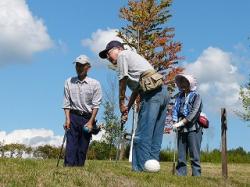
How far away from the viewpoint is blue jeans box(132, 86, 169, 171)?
8367mm

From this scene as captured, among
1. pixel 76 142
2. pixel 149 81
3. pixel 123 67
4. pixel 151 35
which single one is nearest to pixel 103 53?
pixel 123 67

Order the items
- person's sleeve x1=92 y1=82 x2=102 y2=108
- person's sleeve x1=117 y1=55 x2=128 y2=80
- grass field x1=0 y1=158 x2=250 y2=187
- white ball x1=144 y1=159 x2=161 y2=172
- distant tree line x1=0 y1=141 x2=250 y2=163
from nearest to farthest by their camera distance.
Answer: grass field x1=0 y1=158 x2=250 y2=187 < person's sleeve x1=117 y1=55 x2=128 y2=80 < white ball x1=144 y1=159 x2=161 y2=172 < person's sleeve x1=92 y1=82 x2=102 y2=108 < distant tree line x1=0 y1=141 x2=250 y2=163

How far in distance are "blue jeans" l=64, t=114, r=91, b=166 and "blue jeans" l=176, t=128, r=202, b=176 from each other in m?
1.66

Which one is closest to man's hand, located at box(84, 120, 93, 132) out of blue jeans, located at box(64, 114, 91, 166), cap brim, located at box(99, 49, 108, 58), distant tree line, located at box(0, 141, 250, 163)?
blue jeans, located at box(64, 114, 91, 166)

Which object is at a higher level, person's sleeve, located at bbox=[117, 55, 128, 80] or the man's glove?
person's sleeve, located at bbox=[117, 55, 128, 80]

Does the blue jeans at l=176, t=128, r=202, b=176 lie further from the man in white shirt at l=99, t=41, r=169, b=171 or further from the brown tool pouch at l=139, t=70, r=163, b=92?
the brown tool pouch at l=139, t=70, r=163, b=92

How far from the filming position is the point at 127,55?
27.2 ft

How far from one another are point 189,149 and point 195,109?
2.38 ft

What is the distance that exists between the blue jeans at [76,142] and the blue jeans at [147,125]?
121 cm

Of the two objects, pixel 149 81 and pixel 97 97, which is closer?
pixel 149 81

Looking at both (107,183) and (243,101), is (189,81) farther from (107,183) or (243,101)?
(243,101)

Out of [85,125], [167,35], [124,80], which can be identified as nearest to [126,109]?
[124,80]

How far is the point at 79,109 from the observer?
30.9 feet

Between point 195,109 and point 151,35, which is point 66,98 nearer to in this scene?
point 195,109
